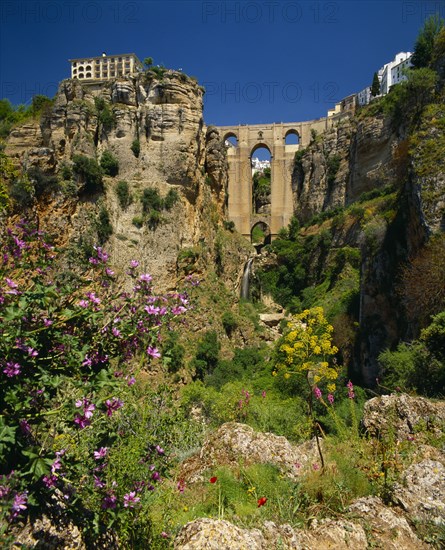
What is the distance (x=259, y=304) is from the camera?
33.7 metres

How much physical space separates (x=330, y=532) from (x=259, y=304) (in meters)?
30.8

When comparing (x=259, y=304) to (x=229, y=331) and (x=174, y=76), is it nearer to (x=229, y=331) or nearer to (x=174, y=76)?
(x=229, y=331)

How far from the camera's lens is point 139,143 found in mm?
23875

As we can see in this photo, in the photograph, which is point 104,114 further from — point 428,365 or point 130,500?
point 130,500

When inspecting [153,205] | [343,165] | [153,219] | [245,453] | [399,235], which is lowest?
[245,453]

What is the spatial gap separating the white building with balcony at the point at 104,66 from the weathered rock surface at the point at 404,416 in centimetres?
5565

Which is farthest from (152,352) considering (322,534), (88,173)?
(88,173)

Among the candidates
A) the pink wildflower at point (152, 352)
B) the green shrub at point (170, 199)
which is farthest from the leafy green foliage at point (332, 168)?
the pink wildflower at point (152, 352)

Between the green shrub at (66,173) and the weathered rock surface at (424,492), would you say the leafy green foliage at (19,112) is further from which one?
the weathered rock surface at (424,492)

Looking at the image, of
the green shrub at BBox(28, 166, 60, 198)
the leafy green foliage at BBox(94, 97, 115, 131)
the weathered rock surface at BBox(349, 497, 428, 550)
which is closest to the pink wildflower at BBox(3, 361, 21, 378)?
the weathered rock surface at BBox(349, 497, 428, 550)

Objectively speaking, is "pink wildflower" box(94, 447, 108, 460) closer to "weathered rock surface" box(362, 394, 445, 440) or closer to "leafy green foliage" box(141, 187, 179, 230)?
"weathered rock surface" box(362, 394, 445, 440)

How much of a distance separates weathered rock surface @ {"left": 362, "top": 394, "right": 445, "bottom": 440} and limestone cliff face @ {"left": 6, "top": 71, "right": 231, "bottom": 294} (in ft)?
57.5

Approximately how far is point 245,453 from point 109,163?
21.1 m

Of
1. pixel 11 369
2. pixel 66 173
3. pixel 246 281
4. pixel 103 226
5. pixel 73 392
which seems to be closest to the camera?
pixel 11 369
